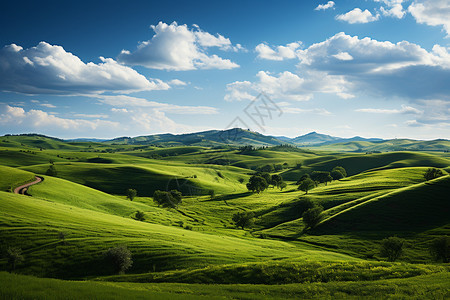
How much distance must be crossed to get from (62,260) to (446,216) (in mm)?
97747

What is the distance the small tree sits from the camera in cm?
3566

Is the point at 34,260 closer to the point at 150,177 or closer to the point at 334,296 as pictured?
the point at 334,296

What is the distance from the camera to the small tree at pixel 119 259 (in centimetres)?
3566

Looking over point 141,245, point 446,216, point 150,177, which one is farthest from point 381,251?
point 150,177

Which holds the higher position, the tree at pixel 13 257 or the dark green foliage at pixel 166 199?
the tree at pixel 13 257

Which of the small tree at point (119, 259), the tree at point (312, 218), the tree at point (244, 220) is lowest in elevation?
the tree at point (244, 220)

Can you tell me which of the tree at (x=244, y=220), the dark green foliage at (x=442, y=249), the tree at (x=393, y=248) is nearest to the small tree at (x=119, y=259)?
the tree at (x=393, y=248)

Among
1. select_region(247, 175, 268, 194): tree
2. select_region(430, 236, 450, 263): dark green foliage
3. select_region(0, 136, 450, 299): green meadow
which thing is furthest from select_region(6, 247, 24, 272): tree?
select_region(247, 175, 268, 194): tree

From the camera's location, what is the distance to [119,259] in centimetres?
3569

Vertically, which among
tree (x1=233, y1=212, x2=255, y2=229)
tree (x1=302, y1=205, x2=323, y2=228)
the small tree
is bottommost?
tree (x1=233, y1=212, x2=255, y2=229)

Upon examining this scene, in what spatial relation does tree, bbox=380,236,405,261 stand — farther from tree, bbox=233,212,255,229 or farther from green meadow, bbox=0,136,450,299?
tree, bbox=233,212,255,229

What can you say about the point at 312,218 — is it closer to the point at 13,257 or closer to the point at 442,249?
the point at 442,249

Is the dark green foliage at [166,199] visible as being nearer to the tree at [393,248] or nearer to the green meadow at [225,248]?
the green meadow at [225,248]

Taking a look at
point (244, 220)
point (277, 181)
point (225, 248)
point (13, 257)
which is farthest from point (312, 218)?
point (277, 181)
